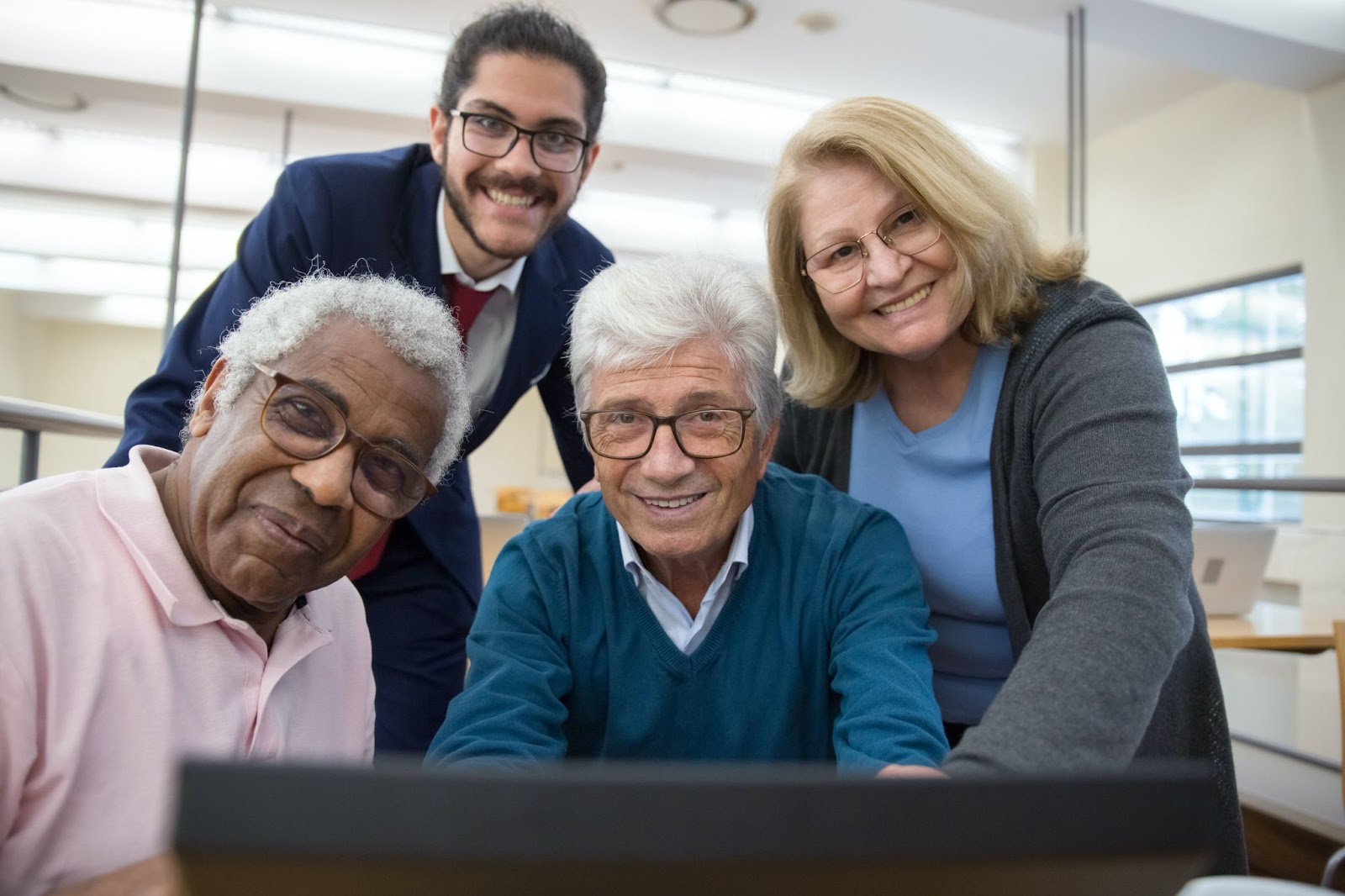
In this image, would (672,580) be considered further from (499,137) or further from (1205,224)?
(1205,224)

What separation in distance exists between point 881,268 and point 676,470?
0.42 m

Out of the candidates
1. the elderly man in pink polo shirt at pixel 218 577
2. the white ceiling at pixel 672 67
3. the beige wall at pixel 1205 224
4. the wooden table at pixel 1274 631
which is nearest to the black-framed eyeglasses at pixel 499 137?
the elderly man in pink polo shirt at pixel 218 577

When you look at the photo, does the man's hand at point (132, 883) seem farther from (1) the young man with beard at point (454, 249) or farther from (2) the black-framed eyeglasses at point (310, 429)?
(1) the young man with beard at point (454, 249)

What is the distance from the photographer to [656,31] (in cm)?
Answer: 543

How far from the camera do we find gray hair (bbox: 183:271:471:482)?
1.01 meters

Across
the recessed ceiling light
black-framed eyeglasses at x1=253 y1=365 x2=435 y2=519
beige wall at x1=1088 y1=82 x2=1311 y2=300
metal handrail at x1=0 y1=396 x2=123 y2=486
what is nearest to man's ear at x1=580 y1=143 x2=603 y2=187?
black-framed eyeglasses at x1=253 y1=365 x2=435 y2=519

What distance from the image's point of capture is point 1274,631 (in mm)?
2773

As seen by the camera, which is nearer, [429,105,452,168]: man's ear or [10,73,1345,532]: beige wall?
[429,105,452,168]: man's ear

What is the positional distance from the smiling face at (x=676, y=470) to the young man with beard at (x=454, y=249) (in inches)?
19.3

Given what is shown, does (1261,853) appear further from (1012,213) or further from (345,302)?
(345,302)

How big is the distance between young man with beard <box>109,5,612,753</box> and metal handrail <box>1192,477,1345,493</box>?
1800 millimetres

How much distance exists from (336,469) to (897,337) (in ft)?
2.63

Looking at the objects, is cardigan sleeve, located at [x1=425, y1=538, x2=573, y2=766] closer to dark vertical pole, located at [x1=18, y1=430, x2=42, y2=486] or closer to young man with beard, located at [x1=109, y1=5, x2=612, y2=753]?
young man with beard, located at [x1=109, y1=5, x2=612, y2=753]

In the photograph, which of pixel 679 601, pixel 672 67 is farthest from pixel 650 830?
pixel 672 67
